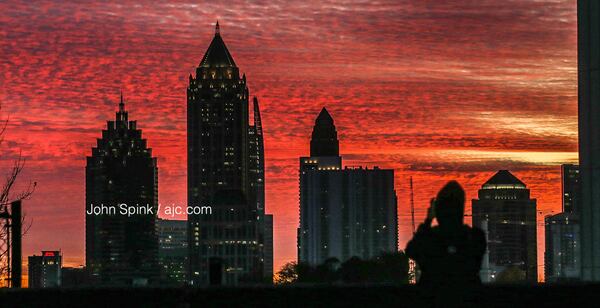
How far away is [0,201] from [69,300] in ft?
29.0

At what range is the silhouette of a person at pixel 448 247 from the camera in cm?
1435

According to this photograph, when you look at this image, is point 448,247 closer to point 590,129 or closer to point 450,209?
point 450,209

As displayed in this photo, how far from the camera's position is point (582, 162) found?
1246 inches

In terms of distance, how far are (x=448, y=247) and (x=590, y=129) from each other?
17.9m

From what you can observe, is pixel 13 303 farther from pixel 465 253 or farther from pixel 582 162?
pixel 582 162

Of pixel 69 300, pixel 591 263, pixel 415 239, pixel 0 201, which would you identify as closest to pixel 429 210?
pixel 415 239

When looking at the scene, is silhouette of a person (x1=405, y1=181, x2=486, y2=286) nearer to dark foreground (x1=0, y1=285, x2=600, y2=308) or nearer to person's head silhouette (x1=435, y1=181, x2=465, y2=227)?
person's head silhouette (x1=435, y1=181, x2=465, y2=227)

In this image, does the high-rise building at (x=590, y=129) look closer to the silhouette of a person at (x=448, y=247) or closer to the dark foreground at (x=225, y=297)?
the dark foreground at (x=225, y=297)

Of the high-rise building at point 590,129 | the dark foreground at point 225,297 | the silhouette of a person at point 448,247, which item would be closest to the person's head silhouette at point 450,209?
the silhouette of a person at point 448,247

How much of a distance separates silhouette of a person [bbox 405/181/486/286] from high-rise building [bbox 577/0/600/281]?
17156mm

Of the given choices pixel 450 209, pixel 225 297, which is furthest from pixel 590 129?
pixel 450 209

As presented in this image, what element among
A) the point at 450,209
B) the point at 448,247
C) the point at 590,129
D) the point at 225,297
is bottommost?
the point at 225,297

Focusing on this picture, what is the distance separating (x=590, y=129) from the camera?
104 ft

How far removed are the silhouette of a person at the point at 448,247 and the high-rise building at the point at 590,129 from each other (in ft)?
56.3
